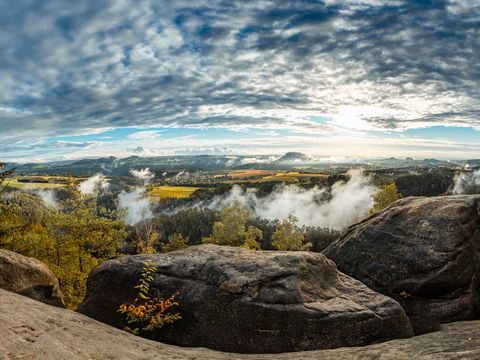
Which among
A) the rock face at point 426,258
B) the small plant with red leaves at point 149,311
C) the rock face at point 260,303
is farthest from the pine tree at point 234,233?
the small plant with red leaves at point 149,311

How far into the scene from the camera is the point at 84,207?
32.9 m

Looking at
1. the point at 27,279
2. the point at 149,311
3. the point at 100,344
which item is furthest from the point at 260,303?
the point at 27,279

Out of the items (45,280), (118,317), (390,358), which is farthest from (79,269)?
(390,358)

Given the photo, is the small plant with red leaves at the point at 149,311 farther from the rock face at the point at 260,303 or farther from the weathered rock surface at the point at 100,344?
the weathered rock surface at the point at 100,344

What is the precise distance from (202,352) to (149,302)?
413cm

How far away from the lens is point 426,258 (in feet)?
59.7

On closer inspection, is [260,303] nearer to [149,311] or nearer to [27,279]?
[149,311]

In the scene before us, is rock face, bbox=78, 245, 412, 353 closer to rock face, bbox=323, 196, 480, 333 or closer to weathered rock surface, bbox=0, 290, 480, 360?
weathered rock surface, bbox=0, 290, 480, 360

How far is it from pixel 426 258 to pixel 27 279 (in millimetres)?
19463

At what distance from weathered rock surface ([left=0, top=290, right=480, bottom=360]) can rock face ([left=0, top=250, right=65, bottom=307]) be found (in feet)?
13.9

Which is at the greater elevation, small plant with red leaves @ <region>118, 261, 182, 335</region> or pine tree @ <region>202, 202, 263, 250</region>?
small plant with red leaves @ <region>118, 261, 182, 335</region>

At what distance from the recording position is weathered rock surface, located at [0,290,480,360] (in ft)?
27.4

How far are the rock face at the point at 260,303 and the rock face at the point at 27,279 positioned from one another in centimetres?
210

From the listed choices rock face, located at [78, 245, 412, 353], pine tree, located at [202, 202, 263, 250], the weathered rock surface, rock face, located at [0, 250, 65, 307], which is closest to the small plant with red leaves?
rock face, located at [78, 245, 412, 353]
